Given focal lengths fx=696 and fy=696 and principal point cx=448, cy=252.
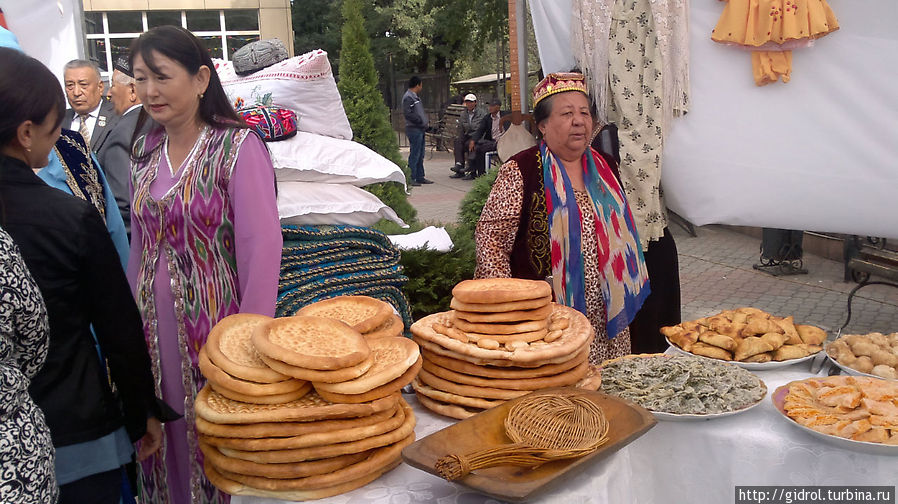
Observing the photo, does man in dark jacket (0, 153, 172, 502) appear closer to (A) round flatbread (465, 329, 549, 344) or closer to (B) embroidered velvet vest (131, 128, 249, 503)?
(B) embroidered velvet vest (131, 128, 249, 503)

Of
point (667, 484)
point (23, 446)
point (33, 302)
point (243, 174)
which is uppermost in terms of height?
point (243, 174)

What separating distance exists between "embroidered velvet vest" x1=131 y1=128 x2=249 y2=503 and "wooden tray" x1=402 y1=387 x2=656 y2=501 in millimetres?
939

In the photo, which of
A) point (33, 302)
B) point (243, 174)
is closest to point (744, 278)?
point (243, 174)

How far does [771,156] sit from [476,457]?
2571 mm

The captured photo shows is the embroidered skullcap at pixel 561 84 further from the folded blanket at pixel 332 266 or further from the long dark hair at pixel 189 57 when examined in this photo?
the long dark hair at pixel 189 57

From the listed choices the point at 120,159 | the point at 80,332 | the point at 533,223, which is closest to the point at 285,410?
the point at 80,332

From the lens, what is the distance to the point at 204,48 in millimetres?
2160

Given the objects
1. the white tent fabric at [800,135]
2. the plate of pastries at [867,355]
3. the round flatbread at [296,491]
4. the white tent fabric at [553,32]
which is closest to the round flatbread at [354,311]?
the round flatbread at [296,491]

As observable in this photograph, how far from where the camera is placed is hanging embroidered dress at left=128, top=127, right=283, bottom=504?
2.07m

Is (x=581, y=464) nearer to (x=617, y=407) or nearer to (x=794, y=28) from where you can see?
(x=617, y=407)

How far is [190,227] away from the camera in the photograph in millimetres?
2090

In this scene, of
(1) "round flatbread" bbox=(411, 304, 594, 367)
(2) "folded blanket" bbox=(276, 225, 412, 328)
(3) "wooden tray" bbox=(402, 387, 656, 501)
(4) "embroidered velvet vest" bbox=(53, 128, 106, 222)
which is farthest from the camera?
(2) "folded blanket" bbox=(276, 225, 412, 328)

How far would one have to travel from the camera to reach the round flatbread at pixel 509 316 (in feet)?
6.03

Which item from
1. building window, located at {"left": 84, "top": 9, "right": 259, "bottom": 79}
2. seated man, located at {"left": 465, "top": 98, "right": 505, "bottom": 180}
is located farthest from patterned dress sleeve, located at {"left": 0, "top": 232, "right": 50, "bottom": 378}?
building window, located at {"left": 84, "top": 9, "right": 259, "bottom": 79}
